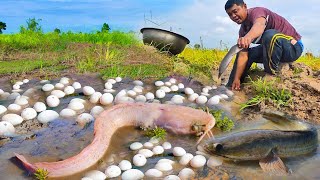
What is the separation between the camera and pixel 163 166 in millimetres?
3525

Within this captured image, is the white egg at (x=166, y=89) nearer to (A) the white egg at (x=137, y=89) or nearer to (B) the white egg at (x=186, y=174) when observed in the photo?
(A) the white egg at (x=137, y=89)

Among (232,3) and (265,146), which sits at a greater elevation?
(232,3)

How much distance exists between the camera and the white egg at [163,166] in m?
3.52

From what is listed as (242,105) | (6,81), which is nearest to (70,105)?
(6,81)

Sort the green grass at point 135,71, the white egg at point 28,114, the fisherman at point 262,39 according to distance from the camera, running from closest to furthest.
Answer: the white egg at point 28,114 → the green grass at point 135,71 → the fisherman at point 262,39

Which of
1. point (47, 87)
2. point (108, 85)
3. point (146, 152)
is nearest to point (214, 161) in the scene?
point (146, 152)

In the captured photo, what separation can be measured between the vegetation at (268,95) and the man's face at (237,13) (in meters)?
1.19

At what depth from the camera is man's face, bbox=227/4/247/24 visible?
6.82 m

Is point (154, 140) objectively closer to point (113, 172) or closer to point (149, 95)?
point (113, 172)

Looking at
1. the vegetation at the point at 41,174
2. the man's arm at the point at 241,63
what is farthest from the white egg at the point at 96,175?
the man's arm at the point at 241,63

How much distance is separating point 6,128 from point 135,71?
9.60 feet

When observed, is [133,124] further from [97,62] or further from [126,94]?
[97,62]

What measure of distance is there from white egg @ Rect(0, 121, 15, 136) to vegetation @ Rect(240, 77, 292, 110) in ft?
10.3

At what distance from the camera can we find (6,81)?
6008 millimetres
